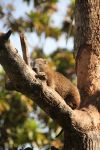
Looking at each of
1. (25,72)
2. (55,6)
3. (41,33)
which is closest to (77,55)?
(25,72)

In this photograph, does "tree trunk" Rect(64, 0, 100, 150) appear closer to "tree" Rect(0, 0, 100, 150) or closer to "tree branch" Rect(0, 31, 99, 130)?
"tree" Rect(0, 0, 100, 150)

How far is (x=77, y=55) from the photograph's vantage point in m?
6.47

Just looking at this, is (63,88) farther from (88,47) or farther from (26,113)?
(26,113)

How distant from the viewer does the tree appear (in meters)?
4.61

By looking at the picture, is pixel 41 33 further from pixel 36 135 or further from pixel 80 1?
pixel 80 1

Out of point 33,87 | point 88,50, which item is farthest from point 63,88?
point 33,87

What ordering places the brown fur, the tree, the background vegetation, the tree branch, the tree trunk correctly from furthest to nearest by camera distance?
the background vegetation, the brown fur, the tree trunk, the tree, the tree branch

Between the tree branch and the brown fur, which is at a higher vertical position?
the brown fur

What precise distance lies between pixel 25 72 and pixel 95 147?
1280 mm

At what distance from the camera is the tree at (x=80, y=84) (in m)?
4.61

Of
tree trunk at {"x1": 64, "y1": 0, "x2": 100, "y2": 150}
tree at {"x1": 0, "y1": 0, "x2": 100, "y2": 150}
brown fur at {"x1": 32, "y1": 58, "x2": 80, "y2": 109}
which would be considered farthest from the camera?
brown fur at {"x1": 32, "y1": 58, "x2": 80, "y2": 109}

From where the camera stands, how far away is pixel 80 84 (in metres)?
6.34

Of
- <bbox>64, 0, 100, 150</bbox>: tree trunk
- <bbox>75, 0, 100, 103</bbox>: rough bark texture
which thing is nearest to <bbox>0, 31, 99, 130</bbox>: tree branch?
<bbox>64, 0, 100, 150</bbox>: tree trunk

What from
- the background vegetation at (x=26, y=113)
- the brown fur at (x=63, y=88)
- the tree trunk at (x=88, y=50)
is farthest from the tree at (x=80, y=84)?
the background vegetation at (x=26, y=113)
